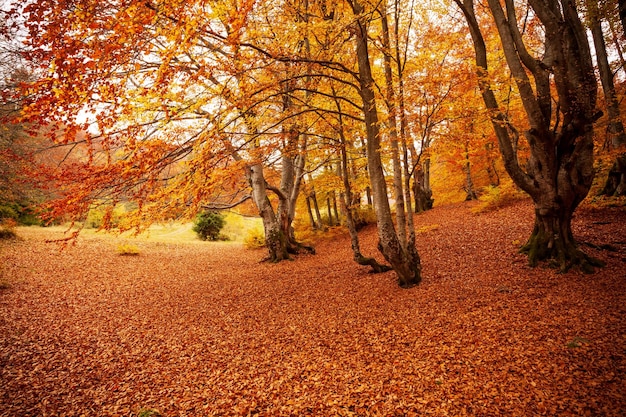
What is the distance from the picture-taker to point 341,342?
15.5 feet

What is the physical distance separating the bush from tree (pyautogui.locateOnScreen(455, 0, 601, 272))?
62.7ft

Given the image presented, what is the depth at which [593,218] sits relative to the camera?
8.98 m

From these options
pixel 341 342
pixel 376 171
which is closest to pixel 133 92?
pixel 376 171

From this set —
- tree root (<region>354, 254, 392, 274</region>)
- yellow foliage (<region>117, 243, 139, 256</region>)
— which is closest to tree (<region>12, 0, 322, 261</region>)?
tree root (<region>354, 254, 392, 274</region>)

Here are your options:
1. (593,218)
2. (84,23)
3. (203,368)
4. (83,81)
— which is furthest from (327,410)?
(593,218)

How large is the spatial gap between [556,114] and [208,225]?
801 inches

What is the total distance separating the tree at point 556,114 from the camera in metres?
5.86

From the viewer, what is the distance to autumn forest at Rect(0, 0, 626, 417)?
363 centimetres

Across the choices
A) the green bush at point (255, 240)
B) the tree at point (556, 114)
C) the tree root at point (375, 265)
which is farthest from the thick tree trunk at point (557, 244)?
the green bush at point (255, 240)

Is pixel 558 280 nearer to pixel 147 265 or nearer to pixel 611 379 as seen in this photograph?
pixel 611 379

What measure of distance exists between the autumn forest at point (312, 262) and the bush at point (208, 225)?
35.1 ft

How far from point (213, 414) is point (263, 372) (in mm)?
869

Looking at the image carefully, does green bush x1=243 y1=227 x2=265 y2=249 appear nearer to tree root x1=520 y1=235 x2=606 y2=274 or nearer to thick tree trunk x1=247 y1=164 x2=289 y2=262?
thick tree trunk x1=247 y1=164 x2=289 y2=262

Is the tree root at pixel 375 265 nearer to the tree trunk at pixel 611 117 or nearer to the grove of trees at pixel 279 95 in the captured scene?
the grove of trees at pixel 279 95
